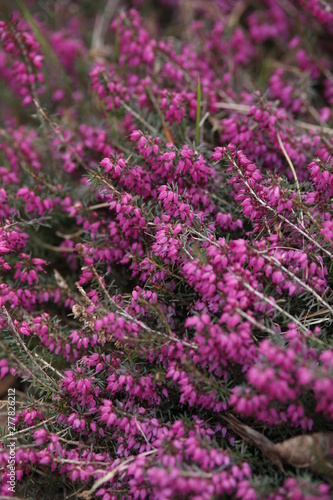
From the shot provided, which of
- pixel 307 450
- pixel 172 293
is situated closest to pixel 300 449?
pixel 307 450

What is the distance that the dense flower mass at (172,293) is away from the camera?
2.72 metres

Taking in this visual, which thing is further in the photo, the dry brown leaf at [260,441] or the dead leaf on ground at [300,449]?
the dry brown leaf at [260,441]

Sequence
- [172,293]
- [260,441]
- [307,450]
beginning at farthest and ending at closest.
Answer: [172,293], [260,441], [307,450]

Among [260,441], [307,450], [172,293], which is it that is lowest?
[260,441]

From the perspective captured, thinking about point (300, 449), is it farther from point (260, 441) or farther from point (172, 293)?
point (172, 293)

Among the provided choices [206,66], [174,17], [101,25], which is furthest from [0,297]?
[174,17]

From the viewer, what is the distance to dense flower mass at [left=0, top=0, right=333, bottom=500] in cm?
272

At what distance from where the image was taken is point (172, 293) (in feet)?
10.8

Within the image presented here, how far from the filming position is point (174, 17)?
647cm

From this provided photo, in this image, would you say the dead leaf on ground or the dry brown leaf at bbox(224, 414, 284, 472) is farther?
the dry brown leaf at bbox(224, 414, 284, 472)

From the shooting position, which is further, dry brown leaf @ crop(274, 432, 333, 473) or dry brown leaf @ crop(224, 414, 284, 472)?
dry brown leaf @ crop(224, 414, 284, 472)

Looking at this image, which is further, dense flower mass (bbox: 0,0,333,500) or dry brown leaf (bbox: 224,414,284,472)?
dry brown leaf (bbox: 224,414,284,472)

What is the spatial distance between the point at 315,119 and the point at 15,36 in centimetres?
284

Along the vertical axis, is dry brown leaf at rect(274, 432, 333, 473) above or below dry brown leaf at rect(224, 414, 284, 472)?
above
